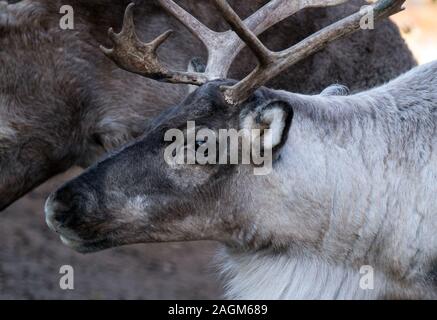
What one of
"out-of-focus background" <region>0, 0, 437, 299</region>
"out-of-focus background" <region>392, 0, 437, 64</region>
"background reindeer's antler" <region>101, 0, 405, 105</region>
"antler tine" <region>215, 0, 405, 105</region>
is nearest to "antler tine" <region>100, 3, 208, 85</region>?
"background reindeer's antler" <region>101, 0, 405, 105</region>

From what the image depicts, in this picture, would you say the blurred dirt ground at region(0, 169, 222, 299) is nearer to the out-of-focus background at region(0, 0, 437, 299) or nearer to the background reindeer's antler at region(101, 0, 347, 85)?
the out-of-focus background at region(0, 0, 437, 299)

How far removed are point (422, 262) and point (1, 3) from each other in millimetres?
2287

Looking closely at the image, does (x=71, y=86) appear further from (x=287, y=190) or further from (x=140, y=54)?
(x=287, y=190)

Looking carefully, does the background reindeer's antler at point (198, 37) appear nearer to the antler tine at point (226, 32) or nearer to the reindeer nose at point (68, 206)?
the antler tine at point (226, 32)

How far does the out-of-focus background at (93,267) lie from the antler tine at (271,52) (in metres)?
2.06

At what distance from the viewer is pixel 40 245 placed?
6.38m

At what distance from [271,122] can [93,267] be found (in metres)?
2.85

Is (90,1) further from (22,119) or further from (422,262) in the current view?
(422,262)

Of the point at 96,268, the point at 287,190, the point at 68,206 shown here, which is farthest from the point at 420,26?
the point at 68,206

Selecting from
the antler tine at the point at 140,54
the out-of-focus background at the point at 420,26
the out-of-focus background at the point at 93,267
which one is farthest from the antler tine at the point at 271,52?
the out-of-focus background at the point at 420,26

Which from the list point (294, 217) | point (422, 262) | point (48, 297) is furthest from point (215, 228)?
point (48, 297)

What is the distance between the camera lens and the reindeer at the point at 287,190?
375 cm

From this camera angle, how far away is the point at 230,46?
4312mm

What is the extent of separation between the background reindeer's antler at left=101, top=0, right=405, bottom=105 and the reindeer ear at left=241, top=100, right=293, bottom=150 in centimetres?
9
